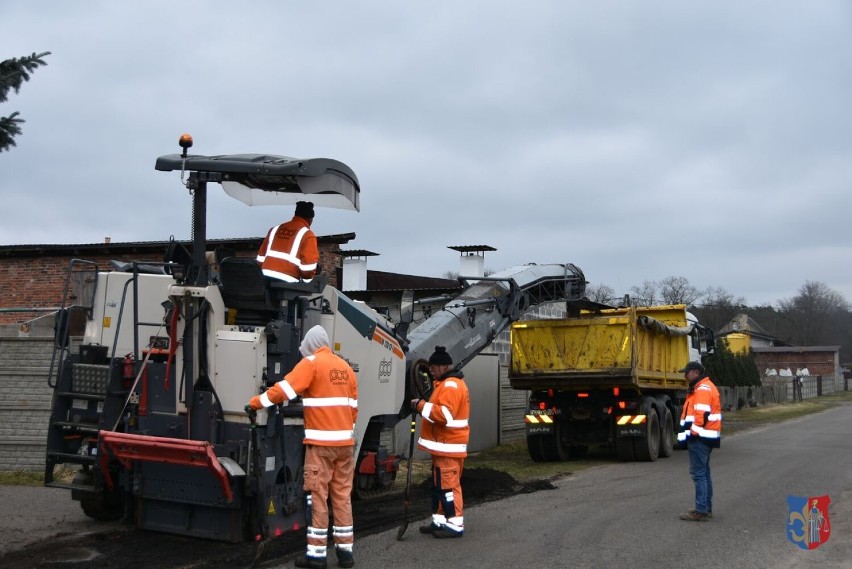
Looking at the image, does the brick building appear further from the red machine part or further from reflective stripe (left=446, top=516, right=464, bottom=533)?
the red machine part

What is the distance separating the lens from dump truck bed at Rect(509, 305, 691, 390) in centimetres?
1516

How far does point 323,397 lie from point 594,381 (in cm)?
913

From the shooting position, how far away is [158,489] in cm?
772

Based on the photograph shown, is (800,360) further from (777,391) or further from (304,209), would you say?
(304,209)

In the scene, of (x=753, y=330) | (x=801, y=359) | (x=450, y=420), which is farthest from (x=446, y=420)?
(x=753, y=330)

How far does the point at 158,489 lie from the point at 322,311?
2226 millimetres

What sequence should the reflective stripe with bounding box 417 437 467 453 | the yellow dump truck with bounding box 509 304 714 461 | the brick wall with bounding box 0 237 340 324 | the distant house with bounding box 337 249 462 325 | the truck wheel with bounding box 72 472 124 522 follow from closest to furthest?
1. the reflective stripe with bounding box 417 437 467 453
2. the truck wheel with bounding box 72 472 124 522
3. the yellow dump truck with bounding box 509 304 714 461
4. the brick wall with bounding box 0 237 340 324
5. the distant house with bounding box 337 249 462 325

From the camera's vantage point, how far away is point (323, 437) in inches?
276

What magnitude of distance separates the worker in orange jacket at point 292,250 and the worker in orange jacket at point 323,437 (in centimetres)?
94

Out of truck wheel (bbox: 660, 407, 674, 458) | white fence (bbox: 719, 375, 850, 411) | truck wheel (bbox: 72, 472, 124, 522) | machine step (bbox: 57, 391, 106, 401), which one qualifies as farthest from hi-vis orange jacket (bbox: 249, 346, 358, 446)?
white fence (bbox: 719, 375, 850, 411)

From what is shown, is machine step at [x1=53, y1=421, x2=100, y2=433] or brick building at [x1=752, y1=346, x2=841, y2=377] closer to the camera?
machine step at [x1=53, y1=421, x2=100, y2=433]

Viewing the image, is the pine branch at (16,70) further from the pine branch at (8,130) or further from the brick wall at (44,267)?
the brick wall at (44,267)

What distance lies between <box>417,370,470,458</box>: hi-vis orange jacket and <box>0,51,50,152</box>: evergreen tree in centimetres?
577

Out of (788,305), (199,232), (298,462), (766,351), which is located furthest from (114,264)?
(788,305)
